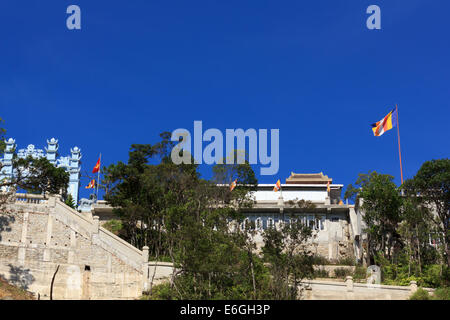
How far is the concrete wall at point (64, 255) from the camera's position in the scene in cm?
3706

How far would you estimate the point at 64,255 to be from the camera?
127 ft

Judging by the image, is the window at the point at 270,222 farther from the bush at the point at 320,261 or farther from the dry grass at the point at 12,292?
the dry grass at the point at 12,292

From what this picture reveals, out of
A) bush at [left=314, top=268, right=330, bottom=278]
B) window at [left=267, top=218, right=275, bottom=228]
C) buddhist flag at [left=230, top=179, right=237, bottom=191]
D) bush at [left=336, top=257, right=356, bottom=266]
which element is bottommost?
bush at [left=314, top=268, right=330, bottom=278]

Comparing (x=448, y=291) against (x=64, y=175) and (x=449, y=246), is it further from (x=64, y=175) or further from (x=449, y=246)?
(x=64, y=175)

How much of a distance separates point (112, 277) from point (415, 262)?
19.9 metres

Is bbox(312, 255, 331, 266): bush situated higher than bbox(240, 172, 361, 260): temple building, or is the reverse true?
bbox(240, 172, 361, 260): temple building

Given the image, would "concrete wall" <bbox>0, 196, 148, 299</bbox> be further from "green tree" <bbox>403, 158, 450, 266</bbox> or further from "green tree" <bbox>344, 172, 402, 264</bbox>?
"green tree" <bbox>403, 158, 450, 266</bbox>

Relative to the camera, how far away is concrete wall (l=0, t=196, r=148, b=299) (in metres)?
37.1

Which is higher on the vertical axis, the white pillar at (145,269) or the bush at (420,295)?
the white pillar at (145,269)

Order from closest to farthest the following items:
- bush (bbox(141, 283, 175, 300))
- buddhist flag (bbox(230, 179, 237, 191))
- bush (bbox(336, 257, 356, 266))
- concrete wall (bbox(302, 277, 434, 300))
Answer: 1. bush (bbox(141, 283, 175, 300))
2. concrete wall (bbox(302, 277, 434, 300))
3. buddhist flag (bbox(230, 179, 237, 191))
4. bush (bbox(336, 257, 356, 266))

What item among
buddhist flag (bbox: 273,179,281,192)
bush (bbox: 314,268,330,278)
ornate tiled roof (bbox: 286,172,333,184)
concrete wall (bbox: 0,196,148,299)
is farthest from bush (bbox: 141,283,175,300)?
ornate tiled roof (bbox: 286,172,333,184)

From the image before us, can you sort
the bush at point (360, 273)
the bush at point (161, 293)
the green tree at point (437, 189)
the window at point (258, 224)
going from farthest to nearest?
the window at point (258, 224)
the bush at point (360, 273)
the green tree at point (437, 189)
the bush at point (161, 293)

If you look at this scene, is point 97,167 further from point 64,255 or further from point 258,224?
point 258,224

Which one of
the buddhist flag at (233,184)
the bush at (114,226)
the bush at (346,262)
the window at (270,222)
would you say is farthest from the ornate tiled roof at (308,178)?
the bush at (114,226)
